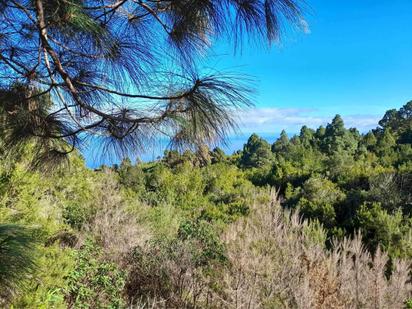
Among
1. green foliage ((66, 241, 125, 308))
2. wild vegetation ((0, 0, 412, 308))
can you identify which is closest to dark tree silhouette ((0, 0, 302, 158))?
wild vegetation ((0, 0, 412, 308))

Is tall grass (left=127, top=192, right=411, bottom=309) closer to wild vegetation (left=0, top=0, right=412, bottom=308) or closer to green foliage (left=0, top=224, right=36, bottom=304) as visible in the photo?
wild vegetation (left=0, top=0, right=412, bottom=308)

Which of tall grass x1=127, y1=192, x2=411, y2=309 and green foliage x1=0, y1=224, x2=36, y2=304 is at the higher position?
green foliage x1=0, y1=224, x2=36, y2=304

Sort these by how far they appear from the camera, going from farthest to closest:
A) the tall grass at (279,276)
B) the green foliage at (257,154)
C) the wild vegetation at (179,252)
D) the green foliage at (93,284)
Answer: the green foliage at (257,154) → the green foliage at (93,284) → the tall grass at (279,276) → the wild vegetation at (179,252)

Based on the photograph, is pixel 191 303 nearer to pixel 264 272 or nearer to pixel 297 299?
pixel 264 272

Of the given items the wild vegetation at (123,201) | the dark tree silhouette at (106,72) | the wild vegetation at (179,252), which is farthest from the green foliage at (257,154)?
the dark tree silhouette at (106,72)

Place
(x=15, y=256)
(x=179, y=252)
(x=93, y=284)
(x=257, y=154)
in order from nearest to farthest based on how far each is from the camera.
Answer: (x=15, y=256) < (x=93, y=284) < (x=179, y=252) < (x=257, y=154)

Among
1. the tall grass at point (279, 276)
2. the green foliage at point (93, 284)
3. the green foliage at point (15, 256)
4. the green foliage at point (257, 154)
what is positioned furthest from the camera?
the green foliage at point (257, 154)

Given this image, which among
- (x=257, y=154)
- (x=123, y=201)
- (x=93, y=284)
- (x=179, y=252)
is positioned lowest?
(x=93, y=284)

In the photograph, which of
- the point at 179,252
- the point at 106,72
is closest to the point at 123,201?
the point at 179,252

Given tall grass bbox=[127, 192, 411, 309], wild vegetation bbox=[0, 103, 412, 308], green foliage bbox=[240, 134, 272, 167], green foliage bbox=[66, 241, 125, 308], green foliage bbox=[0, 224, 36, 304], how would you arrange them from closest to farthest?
green foliage bbox=[0, 224, 36, 304] → wild vegetation bbox=[0, 103, 412, 308] → tall grass bbox=[127, 192, 411, 309] → green foliage bbox=[66, 241, 125, 308] → green foliage bbox=[240, 134, 272, 167]

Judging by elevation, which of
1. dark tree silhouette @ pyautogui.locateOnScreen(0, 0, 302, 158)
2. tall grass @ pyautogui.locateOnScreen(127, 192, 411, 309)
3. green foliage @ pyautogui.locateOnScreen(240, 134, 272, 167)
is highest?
green foliage @ pyautogui.locateOnScreen(240, 134, 272, 167)

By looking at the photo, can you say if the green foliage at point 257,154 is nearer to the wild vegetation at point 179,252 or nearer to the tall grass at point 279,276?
the wild vegetation at point 179,252

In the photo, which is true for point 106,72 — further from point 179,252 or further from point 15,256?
point 179,252

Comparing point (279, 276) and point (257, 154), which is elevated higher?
point (257, 154)
